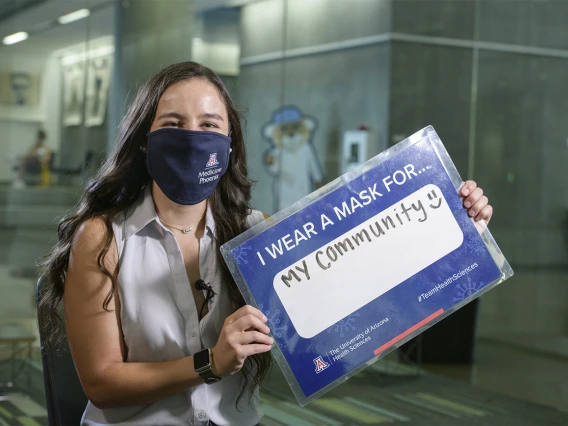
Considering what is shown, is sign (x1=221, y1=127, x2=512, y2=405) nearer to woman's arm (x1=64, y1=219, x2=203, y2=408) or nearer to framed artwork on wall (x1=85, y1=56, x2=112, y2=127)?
woman's arm (x1=64, y1=219, x2=203, y2=408)

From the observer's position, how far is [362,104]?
595 cm

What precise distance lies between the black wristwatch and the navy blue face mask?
1.10ft

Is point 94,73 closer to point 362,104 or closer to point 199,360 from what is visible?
point 362,104

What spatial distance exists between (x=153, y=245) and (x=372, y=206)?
1.48ft

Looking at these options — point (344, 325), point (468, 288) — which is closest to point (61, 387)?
point (344, 325)

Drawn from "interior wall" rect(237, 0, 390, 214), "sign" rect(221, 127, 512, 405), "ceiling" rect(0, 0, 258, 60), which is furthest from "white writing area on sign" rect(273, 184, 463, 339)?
"ceiling" rect(0, 0, 258, 60)

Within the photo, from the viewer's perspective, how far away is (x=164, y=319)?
5.40 feet

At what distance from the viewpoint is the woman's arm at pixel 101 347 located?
1554mm

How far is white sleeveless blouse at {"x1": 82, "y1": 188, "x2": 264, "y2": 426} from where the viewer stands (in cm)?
164

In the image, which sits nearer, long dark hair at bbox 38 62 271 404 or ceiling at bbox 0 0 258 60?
long dark hair at bbox 38 62 271 404

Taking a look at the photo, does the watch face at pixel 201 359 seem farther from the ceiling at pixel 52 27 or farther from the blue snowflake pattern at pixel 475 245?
the ceiling at pixel 52 27

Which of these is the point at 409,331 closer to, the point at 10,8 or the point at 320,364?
the point at 320,364

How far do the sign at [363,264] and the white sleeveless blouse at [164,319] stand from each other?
0.53 ft

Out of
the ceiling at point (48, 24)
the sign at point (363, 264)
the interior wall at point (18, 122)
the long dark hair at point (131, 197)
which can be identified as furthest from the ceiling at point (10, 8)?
the sign at point (363, 264)
